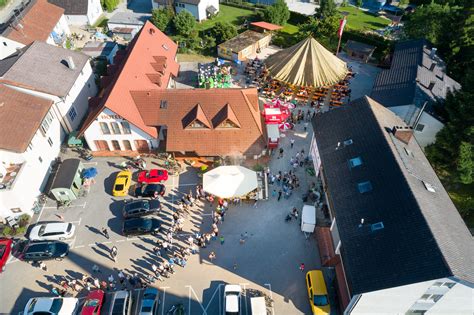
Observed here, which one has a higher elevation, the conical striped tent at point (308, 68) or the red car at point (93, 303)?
the conical striped tent at point (308, 68)

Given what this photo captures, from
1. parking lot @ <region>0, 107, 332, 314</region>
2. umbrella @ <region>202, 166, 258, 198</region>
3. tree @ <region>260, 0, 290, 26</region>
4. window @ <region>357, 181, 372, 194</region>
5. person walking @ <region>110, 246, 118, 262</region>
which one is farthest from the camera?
tree @ <region>260, 0, 290, 26</region>

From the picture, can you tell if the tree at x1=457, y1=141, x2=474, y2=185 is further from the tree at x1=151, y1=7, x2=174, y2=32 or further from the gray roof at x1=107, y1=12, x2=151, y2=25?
the gray roof at x1=107, y1=12, x2=151, y2=25

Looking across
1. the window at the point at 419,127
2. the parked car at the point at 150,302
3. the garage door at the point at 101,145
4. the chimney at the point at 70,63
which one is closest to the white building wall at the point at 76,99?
the chimney at the point at 70,63

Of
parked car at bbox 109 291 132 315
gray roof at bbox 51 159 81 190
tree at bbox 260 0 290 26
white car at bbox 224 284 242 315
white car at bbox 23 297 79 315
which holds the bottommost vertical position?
white car at bbox 23 297 79 315

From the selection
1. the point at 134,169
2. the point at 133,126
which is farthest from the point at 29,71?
the point at 134,169

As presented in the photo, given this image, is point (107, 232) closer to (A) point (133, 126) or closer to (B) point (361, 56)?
(A) point (133, 126)

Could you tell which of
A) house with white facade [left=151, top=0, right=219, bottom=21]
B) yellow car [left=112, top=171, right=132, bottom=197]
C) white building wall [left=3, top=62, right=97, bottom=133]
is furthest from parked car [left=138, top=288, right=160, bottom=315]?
house with white facade [left=151, top=0, right=219, bottom=21]

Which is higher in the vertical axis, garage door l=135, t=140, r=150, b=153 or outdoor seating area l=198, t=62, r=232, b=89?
outdoor seating area l=198, t=62, r=232, b=89

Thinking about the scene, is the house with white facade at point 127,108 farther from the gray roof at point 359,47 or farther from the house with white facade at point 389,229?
the gray roof at point 359,47
